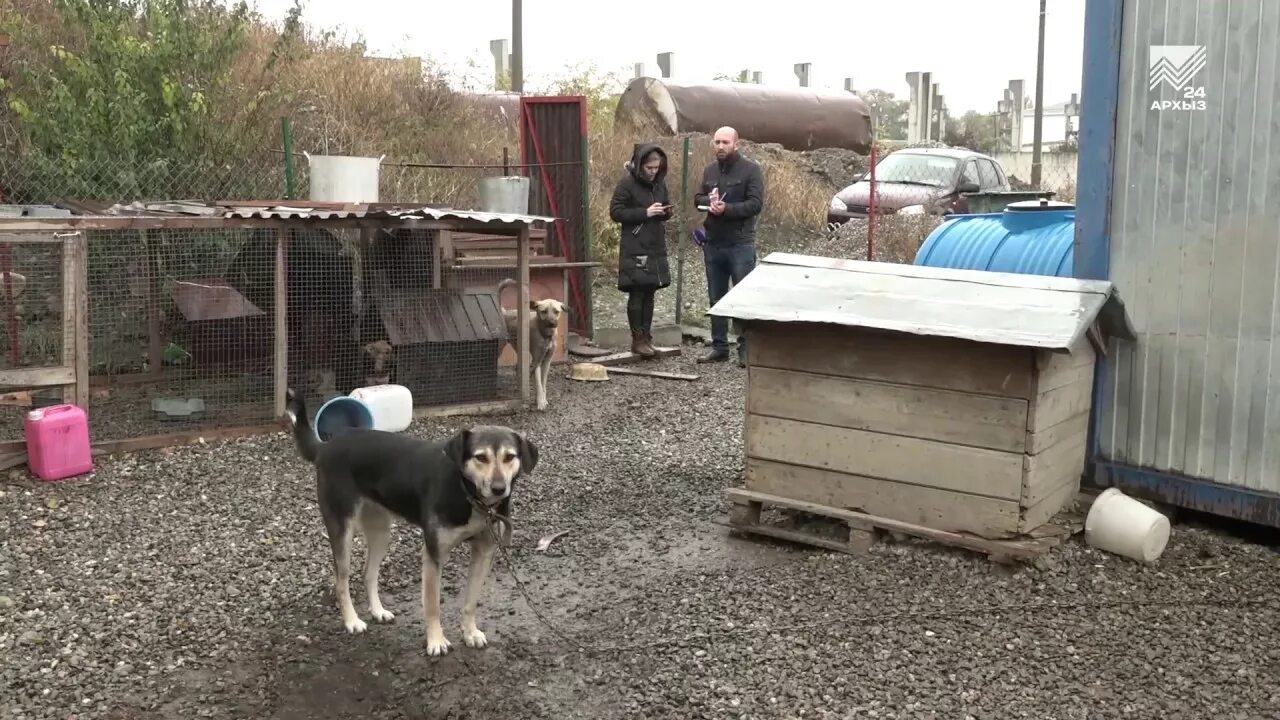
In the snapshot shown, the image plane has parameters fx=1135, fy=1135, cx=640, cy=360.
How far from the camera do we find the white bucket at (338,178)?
29.8 ft

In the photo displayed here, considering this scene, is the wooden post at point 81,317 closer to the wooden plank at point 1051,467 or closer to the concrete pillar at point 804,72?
the wooden plank at point 1051,467

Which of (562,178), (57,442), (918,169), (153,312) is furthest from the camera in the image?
(918,169)

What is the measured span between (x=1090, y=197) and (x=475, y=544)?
11.4 feet

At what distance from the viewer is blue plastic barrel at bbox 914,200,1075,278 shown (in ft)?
21.6

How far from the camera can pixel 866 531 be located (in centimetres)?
512

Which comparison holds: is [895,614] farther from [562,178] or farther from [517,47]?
[517,47]

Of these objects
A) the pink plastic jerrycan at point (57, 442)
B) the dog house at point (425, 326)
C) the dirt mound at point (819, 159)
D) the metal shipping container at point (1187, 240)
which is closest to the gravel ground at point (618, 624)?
the pink plastic jerrycan at point (57, 442)

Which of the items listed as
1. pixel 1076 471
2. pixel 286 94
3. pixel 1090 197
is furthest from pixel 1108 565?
pixel 286 94

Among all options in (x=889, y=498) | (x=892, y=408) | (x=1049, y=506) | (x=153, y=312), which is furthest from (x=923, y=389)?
(x=153, y=312)

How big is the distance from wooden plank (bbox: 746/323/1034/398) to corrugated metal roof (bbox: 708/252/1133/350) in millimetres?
101

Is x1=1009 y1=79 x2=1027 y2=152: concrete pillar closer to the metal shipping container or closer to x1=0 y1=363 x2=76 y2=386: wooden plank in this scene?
the metal shipping container

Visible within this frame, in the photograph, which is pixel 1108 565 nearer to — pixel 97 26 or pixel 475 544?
pixel 475 544

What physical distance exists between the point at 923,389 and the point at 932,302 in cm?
40

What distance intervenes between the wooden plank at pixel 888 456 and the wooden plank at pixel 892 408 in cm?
4
